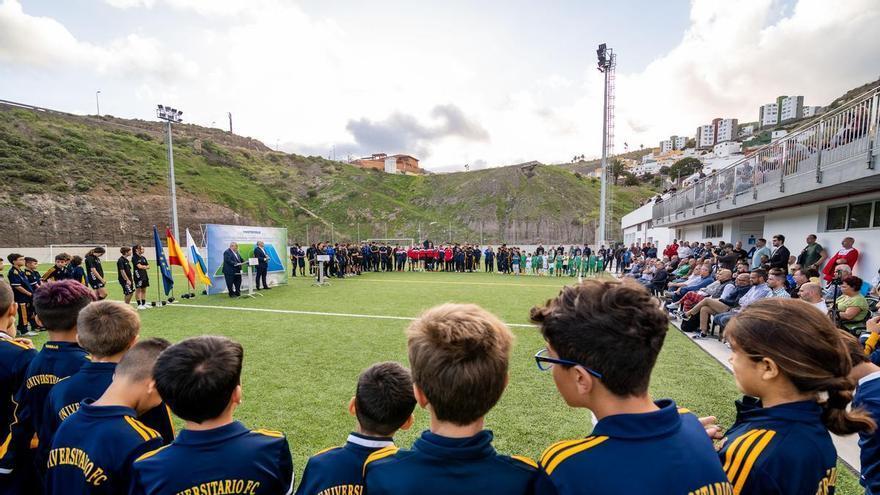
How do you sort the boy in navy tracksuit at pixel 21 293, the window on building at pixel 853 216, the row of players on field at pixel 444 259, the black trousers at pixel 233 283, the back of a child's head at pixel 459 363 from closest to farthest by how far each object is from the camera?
the back of a child's head at pixel 459 363
the boy in navy tracksuit at pixel 21 293
the window on building at pixel 853 216
the black trousers at pixel 233 283
the row of players on field at pixel 444 259

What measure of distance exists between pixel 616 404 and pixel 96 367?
2.50 meters

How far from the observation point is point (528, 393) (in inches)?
191

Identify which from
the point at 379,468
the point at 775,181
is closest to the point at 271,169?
the point at 775,181

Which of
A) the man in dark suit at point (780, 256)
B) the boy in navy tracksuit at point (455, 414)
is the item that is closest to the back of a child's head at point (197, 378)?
the boy in navy tracksuit at point (455, 414)

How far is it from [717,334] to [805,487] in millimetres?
7991

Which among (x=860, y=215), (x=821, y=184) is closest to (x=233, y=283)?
(x=821, y=184)

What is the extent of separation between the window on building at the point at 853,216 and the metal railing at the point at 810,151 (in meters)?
1.41

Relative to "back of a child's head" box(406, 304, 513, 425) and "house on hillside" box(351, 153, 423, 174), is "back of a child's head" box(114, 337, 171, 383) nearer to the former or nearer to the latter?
"back of a child's head" box(406, 304, 513, 425)

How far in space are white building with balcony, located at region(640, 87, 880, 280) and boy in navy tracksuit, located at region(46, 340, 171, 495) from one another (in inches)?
423

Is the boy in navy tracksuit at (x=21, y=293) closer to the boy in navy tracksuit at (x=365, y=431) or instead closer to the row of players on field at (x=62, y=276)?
the row of players on field at (x=62, y=276)

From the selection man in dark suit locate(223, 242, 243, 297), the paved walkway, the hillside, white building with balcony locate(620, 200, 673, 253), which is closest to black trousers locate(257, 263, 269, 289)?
man in dark suit locate(223, 242, 243, 297)

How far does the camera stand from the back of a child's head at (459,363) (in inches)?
46.5

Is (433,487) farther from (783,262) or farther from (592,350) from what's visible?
(783,262)

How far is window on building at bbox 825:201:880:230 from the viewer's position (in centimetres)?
912
